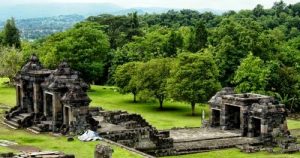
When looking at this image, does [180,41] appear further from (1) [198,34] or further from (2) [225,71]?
(2) [225,71]

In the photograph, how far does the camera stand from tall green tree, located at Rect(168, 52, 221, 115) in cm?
6838

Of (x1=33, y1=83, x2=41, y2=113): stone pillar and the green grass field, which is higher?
(x1=33, y1=83, x2=41, y2=113): stone pillar

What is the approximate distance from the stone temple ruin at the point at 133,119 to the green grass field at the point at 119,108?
72.5 inches

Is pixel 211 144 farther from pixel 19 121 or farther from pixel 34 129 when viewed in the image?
pixel 19 121

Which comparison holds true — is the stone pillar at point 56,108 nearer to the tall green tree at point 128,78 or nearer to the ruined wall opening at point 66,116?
the ruined wall opening at point 66,116

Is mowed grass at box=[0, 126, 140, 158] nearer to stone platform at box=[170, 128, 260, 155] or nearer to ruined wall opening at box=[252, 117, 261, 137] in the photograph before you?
stone platform at box=[170, 128, 260, 155]

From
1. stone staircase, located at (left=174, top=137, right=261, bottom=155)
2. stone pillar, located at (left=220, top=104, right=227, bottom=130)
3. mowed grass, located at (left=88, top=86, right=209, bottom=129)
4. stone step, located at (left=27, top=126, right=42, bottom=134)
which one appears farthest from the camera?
mowed grass, located at (left=88, top=86, right=209, bottom=129)

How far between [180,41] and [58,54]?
24.1m

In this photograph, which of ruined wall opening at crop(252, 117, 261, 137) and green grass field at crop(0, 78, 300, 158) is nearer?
green grass field at crop(0, 78, 300, 158)

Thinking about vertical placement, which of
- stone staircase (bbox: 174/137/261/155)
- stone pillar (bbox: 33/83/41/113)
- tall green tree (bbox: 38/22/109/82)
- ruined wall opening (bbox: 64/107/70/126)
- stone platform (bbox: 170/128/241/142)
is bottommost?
stone staircase (bbox: 174/137/261/155)

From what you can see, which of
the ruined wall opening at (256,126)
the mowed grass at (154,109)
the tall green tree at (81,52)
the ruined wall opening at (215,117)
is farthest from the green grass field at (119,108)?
the ruined wall opening at (256,126)

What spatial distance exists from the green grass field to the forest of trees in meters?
1.91

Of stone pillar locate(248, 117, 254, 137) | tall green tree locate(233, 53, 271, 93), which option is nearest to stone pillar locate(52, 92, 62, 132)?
stone pillar locate(248, 117, 254, 137)

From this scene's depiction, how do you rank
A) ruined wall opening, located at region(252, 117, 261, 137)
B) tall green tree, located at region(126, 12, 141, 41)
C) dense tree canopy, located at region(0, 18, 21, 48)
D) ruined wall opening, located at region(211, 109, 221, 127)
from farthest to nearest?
tall green tree, located at region(126, 12, 141, 41)
dense tree canopy, located at region(0, 18, 21, 48)
ruined wall opening, located at region(211, 109, 221, 127)
ruined wall opening, located at region(252, 117, 261, 137)
